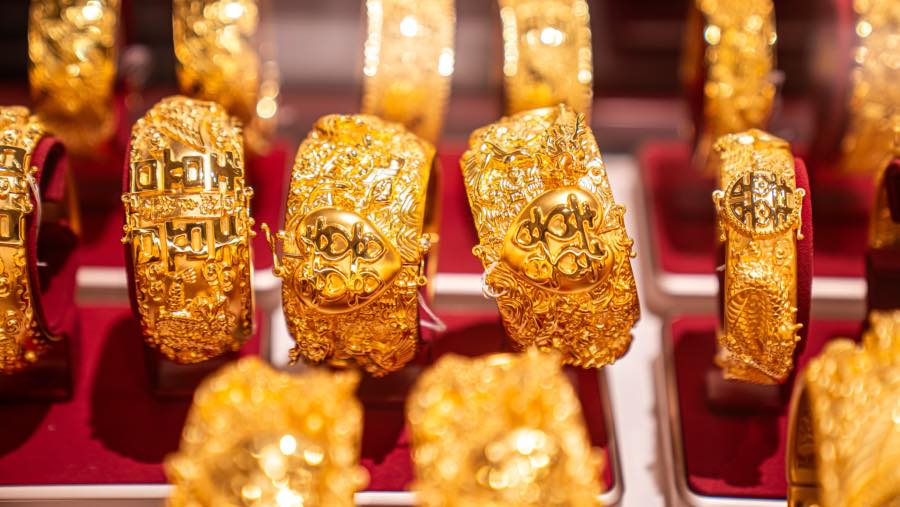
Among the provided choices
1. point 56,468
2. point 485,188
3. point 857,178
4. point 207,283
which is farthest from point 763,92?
point 56,468

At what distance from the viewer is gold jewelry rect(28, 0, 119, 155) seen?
3.72ft

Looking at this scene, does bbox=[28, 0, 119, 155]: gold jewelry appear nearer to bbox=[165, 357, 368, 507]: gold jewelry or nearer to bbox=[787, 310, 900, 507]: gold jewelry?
bbox=[165, 357, 368, 507]: gold jewelry

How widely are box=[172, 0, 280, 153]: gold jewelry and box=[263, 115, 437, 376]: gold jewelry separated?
0.20 m

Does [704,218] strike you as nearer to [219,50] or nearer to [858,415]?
[858,415]

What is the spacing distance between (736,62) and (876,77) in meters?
0.17

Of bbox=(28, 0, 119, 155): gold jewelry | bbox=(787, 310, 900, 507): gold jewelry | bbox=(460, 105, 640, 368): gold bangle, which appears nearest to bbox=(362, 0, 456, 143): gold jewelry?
bbox=(460, 105, 640, 368): gold bangle

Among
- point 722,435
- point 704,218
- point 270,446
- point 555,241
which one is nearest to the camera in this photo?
point 270,446

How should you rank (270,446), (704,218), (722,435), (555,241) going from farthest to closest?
(704,218) → (722,435) → (555,241) → (270,446)

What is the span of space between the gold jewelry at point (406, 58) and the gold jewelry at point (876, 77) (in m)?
0.48

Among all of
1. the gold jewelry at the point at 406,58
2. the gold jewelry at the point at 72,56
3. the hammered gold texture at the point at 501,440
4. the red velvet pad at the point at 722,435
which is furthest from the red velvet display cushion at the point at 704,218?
the gold jewelry at the point at 72,56

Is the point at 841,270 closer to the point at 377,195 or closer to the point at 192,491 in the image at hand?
the point at 377,195

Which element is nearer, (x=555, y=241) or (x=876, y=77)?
(x=555, y=241)

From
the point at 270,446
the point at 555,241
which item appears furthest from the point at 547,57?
the point at 270,446

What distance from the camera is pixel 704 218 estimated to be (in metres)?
1.32
